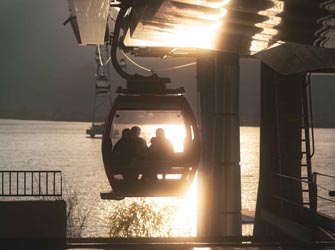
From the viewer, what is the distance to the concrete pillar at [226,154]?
18.4m

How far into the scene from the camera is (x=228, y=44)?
10664 millimetres

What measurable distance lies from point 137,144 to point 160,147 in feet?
1.42

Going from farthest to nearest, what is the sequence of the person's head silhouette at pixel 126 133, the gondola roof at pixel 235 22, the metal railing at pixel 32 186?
the metal railing at pixel 32 186, the person's head silhouette at pixel 126 133, the gondola roof at pixel 235 22

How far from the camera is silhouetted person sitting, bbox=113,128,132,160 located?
12469 mm

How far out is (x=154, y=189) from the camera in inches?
512

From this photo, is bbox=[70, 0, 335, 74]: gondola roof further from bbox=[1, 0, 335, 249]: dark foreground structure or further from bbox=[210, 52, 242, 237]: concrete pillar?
bbox=[210, 52, 242, 237]: concrete pillar

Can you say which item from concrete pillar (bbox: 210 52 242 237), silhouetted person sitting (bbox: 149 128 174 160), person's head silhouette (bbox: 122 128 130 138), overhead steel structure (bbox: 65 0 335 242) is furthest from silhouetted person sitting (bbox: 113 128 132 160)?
concrete pillar (bbox: 210 52 242 237)

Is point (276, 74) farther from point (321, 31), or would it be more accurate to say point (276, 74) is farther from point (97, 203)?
point (97, 203)

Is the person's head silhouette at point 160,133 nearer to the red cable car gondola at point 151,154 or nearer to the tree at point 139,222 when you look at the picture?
the red cable car gondola at point 151,154

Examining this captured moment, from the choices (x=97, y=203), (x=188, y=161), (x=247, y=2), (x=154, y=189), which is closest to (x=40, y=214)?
(x=154, y=189)

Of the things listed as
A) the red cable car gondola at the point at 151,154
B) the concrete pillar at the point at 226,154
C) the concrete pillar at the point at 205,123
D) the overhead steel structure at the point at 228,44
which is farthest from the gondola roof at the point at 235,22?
the concrete pillar at the point at 205,123

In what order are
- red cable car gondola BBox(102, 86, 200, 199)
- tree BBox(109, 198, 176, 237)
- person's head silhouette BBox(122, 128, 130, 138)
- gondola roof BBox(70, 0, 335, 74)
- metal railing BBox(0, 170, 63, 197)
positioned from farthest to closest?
tree BBox(109, 198, 176, 237)
metal railing BBox(0, 170, 63, 197)
person's head silhouette BBox(122, 128, 130, 138)
red cable car gondola BBox(102, 86, 200, 199)
gondola roof BBox(70, 0, 335, 74)

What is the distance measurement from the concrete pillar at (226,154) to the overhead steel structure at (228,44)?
3 centimetres

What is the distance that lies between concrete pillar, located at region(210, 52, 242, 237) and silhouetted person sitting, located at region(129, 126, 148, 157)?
233 inches
